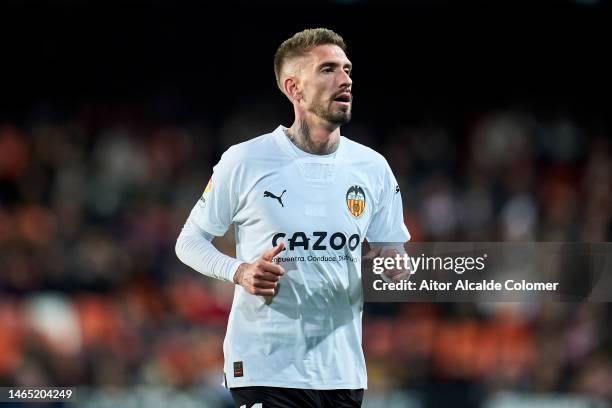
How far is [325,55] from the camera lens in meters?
3.51

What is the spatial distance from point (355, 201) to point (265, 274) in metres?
0.59

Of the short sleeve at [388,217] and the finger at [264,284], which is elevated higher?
the short sleeve at [388,217]

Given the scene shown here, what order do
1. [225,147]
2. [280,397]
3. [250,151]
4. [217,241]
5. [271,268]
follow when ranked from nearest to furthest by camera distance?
[271,268]
[280,397]
[250,151]
[217,241]
[225,147]

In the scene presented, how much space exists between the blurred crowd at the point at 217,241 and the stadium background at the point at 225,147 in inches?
0.6

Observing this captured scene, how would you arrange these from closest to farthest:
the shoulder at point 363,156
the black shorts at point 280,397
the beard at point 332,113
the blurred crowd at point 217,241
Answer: the black shorts at point 280,397 < the beard at point 332,113 < the shoulder at point 363,156 < the blurred crowd at point 217,241

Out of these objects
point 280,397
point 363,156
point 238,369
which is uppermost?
point 363,156

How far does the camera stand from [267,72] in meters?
8.83

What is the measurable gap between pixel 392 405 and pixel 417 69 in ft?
11.0

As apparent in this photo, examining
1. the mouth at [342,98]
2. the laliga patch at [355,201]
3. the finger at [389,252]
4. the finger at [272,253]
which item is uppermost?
the mouth at [342,98]

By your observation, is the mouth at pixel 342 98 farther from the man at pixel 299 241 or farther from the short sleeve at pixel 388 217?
the short sleeve at pixel 388 217

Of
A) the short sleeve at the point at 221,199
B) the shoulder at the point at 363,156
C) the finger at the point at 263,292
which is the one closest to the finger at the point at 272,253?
the finger at the point at 263,292

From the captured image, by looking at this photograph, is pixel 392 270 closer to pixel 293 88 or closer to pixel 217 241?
pixel 293 88

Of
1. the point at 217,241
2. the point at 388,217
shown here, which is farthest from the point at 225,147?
the point at 388,217

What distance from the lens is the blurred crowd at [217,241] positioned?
7523 mm
